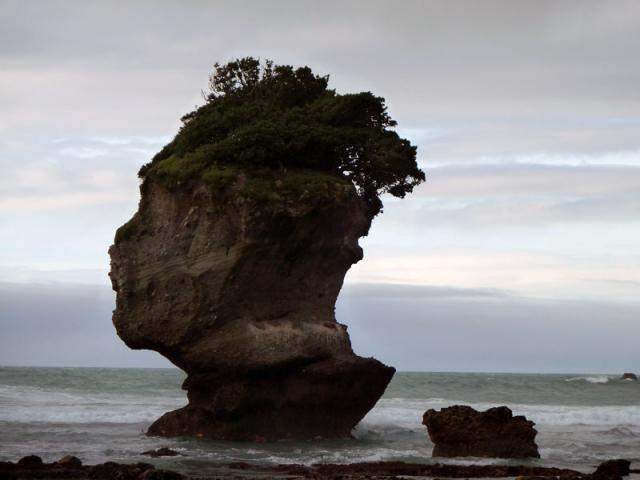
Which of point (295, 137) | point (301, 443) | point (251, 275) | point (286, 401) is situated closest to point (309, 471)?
point (301, 443)

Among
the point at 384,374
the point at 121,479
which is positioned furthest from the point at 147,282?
the point at 121,479

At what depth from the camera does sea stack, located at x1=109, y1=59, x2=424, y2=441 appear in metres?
28.8

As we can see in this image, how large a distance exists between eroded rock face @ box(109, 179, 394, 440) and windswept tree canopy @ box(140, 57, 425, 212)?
1.51 metres

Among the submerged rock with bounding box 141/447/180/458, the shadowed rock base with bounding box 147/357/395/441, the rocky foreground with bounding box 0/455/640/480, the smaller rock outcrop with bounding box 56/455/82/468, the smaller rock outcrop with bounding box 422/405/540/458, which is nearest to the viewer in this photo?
the rocky foreground with bounding box 0/455/640/480

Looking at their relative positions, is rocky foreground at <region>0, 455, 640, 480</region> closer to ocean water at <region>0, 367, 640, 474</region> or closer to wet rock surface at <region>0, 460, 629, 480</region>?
wet rock surface at <region>0, 460, 629, 480</region>

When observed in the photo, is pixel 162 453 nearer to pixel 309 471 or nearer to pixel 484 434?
pixel 309 471

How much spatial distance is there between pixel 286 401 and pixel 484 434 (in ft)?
20.1

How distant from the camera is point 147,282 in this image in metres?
29.5

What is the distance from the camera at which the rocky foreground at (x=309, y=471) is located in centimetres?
2128

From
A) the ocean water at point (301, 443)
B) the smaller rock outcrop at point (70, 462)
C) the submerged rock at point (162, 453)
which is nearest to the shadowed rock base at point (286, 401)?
the ocean water at point (301, 443)

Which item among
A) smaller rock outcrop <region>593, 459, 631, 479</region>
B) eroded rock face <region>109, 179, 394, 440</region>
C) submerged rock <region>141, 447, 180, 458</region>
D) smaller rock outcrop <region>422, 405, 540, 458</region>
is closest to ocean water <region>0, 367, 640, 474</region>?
submerged rock <region>141, 447, 180, 458</region>

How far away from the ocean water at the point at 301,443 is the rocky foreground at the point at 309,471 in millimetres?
1387

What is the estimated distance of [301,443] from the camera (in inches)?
1152

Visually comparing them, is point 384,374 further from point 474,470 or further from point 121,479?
point 121,479
